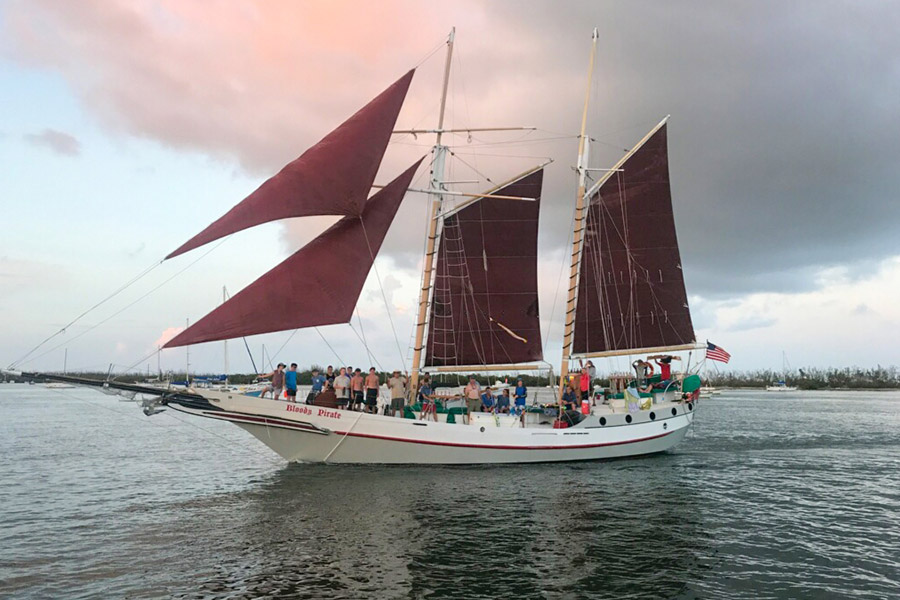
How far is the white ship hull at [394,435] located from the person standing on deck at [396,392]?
1.04 metres

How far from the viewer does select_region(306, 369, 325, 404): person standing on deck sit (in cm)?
2327

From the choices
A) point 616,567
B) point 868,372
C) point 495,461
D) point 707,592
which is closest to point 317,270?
point 495,461

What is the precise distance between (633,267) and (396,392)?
1288 centimetres

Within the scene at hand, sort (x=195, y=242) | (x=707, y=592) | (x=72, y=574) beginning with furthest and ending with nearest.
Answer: (x=195, y=242)
(x=72, y=574)
(x=707, y=592)

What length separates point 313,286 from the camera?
70.7 feet

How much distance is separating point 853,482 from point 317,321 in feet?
63.7

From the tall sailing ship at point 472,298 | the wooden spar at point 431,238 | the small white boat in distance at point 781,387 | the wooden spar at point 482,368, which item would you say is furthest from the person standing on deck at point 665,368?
the small white boat in distance at point 781,387

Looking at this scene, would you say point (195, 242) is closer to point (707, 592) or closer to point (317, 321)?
point (317, 321)

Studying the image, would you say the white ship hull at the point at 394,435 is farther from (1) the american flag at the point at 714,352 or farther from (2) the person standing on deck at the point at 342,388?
(1) the american flag at the point at 714,352

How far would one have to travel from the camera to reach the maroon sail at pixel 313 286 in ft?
64.6

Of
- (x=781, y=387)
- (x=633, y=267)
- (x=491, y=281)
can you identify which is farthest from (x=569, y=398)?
(x=781, y=387)

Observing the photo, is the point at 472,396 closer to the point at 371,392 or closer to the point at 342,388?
the point at 371,392

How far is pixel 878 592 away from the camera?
11.4 m

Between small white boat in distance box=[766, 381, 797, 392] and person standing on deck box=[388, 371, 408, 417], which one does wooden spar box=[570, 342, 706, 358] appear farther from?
small white boat in distance box=[766, 381, 797, 392]
